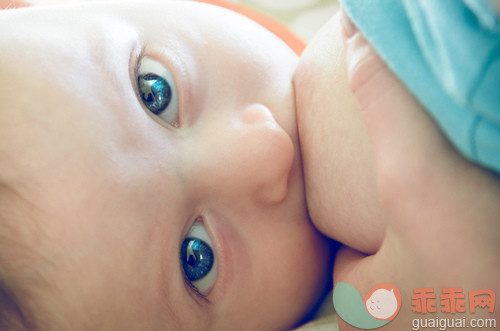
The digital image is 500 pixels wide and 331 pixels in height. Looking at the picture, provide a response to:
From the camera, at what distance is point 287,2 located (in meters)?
1.37

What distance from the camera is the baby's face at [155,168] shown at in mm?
618

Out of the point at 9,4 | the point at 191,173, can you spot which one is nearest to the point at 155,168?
the point at 191,173

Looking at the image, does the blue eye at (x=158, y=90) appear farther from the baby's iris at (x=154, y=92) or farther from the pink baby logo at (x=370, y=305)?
the pink baby logo at (x=370, y=305)

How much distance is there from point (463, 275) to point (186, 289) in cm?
40

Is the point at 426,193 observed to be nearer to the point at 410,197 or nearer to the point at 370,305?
the point at 410,197

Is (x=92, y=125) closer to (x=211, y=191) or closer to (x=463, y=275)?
(x=211, y=191)

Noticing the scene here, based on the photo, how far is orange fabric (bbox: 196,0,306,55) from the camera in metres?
1.20

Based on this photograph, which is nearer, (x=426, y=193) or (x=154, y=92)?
(x=426, y=193)

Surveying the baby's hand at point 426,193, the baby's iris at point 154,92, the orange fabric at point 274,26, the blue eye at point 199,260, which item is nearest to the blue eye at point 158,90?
the baby's iris at point 154,92

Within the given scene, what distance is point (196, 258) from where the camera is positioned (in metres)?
0.73

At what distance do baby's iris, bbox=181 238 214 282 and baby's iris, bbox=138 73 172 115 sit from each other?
8.4 inches

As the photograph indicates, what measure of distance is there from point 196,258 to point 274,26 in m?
0.75

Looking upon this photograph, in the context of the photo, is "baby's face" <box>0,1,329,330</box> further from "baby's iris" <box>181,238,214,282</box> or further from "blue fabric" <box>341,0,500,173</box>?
"blue fabric" <box>341,0,500,173</box>

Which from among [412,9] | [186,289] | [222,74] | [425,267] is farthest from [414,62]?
[186,289]
